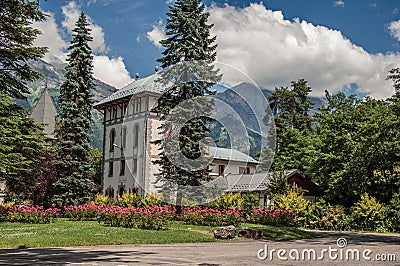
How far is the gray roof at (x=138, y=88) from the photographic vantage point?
155 ft

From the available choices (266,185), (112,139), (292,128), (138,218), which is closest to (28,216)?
(138,218)

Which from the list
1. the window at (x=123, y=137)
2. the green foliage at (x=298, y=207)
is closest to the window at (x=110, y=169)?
the window at (x=123, y=137)

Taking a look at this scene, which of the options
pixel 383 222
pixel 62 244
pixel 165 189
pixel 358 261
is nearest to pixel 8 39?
pixel 165 189

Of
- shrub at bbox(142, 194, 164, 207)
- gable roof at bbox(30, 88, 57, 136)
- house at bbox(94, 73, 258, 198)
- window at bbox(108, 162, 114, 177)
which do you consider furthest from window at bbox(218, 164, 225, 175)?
gable roof at bbox(30, 88, 57, 136)

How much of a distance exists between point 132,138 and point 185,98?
69.7ft

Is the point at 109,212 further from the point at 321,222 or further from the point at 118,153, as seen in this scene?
the point at 118,153

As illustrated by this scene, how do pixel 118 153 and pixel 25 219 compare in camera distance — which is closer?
pixel 25 219

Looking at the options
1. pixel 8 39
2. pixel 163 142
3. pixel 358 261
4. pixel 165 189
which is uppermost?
pixel 8 39

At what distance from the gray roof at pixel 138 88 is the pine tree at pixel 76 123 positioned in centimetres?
998

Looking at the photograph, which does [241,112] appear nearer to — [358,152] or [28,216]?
[358,152]

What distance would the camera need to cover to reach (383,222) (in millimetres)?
29281

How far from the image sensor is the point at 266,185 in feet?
137

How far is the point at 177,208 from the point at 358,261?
17126 mm

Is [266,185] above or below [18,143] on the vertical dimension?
below
